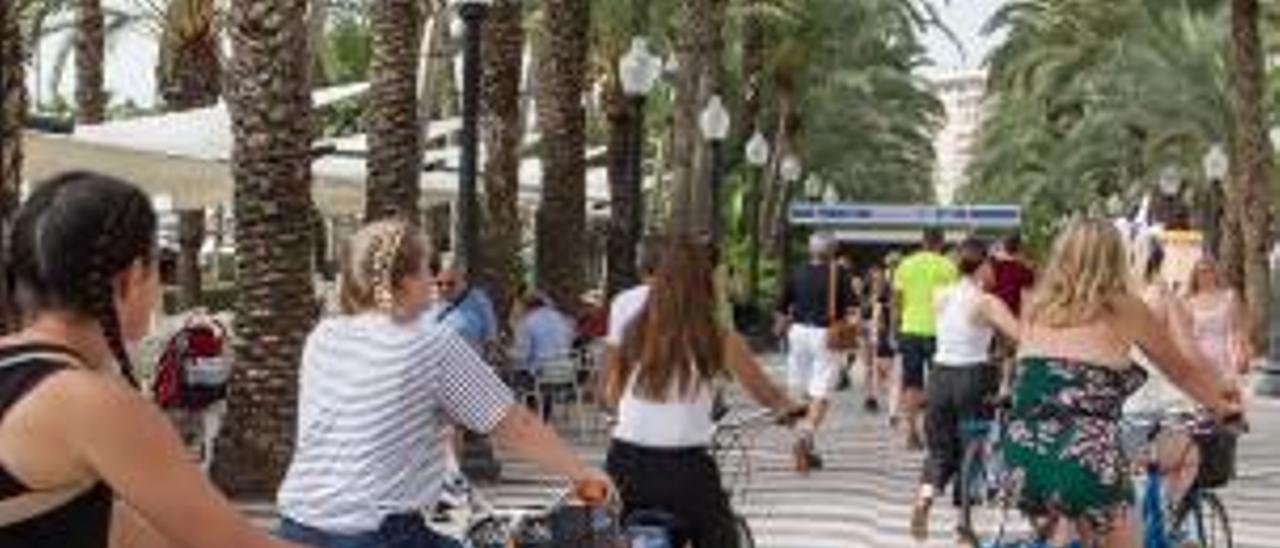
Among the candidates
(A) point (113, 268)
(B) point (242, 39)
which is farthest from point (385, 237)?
(B) point (242, 39)

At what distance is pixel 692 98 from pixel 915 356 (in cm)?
1398

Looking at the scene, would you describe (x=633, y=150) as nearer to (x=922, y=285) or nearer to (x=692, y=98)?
(x=692, y=98)

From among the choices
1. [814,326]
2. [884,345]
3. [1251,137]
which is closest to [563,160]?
[884,345]

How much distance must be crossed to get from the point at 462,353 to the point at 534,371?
13.5 meters

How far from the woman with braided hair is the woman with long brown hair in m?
4.10

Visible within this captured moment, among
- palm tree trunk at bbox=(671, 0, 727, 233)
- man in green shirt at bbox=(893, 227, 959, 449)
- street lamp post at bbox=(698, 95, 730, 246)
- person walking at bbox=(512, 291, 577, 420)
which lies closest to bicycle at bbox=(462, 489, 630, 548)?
man in green shirt at bbox=(893, 227, 959, 449)

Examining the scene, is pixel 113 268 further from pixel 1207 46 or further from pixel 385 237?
pixel 1207 46

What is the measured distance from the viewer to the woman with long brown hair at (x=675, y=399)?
7320 millimetres

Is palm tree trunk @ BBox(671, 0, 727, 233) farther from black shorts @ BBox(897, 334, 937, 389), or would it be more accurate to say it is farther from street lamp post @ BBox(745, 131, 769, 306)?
black shorts @ BBox(897, 334, 937, 389)

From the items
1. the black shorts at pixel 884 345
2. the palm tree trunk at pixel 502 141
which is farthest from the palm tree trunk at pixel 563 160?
the black shorts at pixel 884 345

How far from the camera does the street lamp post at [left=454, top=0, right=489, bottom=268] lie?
16672 millimetres

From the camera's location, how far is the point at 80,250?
3.16m

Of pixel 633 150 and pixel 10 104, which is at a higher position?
pixel 10 104

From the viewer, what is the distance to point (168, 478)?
308cm
